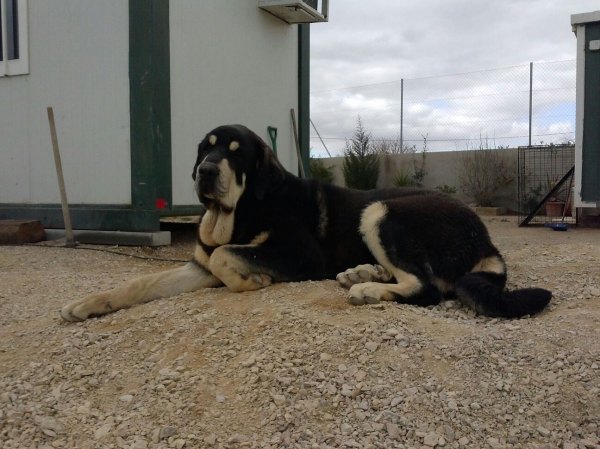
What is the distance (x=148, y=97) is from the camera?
20.5 ft

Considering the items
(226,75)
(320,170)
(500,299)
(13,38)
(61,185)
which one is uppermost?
(13,38)

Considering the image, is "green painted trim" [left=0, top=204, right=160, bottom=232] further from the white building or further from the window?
the window

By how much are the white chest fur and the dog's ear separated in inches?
9.8

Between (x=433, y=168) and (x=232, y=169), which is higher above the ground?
(x=433, y=168)

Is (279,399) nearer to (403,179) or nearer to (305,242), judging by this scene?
(305,242)

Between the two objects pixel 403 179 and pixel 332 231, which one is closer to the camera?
pixel 332 231

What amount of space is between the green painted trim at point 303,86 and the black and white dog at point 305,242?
17.3ft

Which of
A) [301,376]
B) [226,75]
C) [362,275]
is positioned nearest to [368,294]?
[362,275]

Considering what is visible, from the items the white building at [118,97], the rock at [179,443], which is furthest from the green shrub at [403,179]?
the rock at [179,443]

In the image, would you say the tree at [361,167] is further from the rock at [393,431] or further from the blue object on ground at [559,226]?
the rock at [393,431]

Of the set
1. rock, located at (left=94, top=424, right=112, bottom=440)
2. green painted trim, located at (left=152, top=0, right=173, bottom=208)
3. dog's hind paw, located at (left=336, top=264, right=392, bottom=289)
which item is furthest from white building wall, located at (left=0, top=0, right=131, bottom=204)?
rock, located at (left=94, top=424, right=112, bottom=440)

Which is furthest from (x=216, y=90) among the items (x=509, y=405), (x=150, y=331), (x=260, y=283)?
(x=509, y=405)

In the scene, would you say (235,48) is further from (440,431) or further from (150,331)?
(440,431)

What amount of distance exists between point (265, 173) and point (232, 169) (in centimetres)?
27
